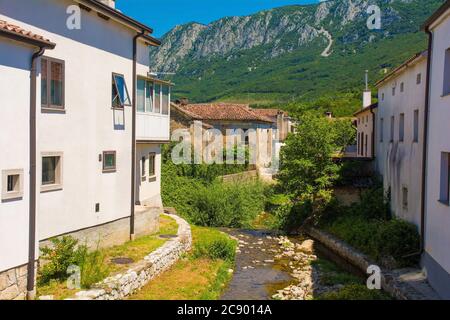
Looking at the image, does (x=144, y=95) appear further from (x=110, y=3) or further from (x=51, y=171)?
(x=51, y=171)

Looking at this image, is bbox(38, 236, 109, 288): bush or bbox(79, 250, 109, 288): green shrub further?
bbox(79, 250, 109, 288): green shrub

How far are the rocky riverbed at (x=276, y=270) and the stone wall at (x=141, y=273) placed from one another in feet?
8.16

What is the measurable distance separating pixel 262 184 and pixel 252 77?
120 m

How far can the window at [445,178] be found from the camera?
13484 mm

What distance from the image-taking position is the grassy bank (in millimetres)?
15273

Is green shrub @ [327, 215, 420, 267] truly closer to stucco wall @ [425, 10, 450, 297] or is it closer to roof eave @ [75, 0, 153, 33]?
stucco wall @ [425, 10, 450, 297]

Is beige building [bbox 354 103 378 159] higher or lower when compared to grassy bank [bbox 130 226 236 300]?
higher

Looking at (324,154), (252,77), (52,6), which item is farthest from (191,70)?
(52,6)

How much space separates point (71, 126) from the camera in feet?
48.2

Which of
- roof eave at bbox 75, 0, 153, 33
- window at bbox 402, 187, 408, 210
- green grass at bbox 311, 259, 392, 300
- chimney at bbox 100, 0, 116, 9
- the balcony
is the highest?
Answer: chimney at bbox 100, 0, 116, 9

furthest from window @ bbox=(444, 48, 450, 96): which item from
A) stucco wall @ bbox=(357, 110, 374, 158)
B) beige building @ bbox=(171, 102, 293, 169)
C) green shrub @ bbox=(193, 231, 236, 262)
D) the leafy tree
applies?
beige building @ bbox=(171, 102, 293, 169)

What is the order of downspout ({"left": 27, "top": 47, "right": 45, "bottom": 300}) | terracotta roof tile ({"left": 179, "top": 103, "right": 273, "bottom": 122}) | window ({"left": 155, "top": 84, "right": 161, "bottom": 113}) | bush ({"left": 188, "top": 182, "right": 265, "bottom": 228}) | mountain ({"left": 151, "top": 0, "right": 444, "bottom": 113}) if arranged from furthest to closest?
mountain ({"left": 151, "top": 0, "right": 444, "bottom": 113})
terracotta roof tile ({"left": 179, "top": 103, "right": 273, "bottom": 122})
bush ({"left": 188, "top": 182, "right": 265, "bottom": 228})
window ({"left": 155, "top": 84, "right": 161, "bottom": 113})
downspout ({"left": 27, "top": 47, "right": 45, "bottom": 300})

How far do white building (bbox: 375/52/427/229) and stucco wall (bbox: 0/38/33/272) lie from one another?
41.9 feet
